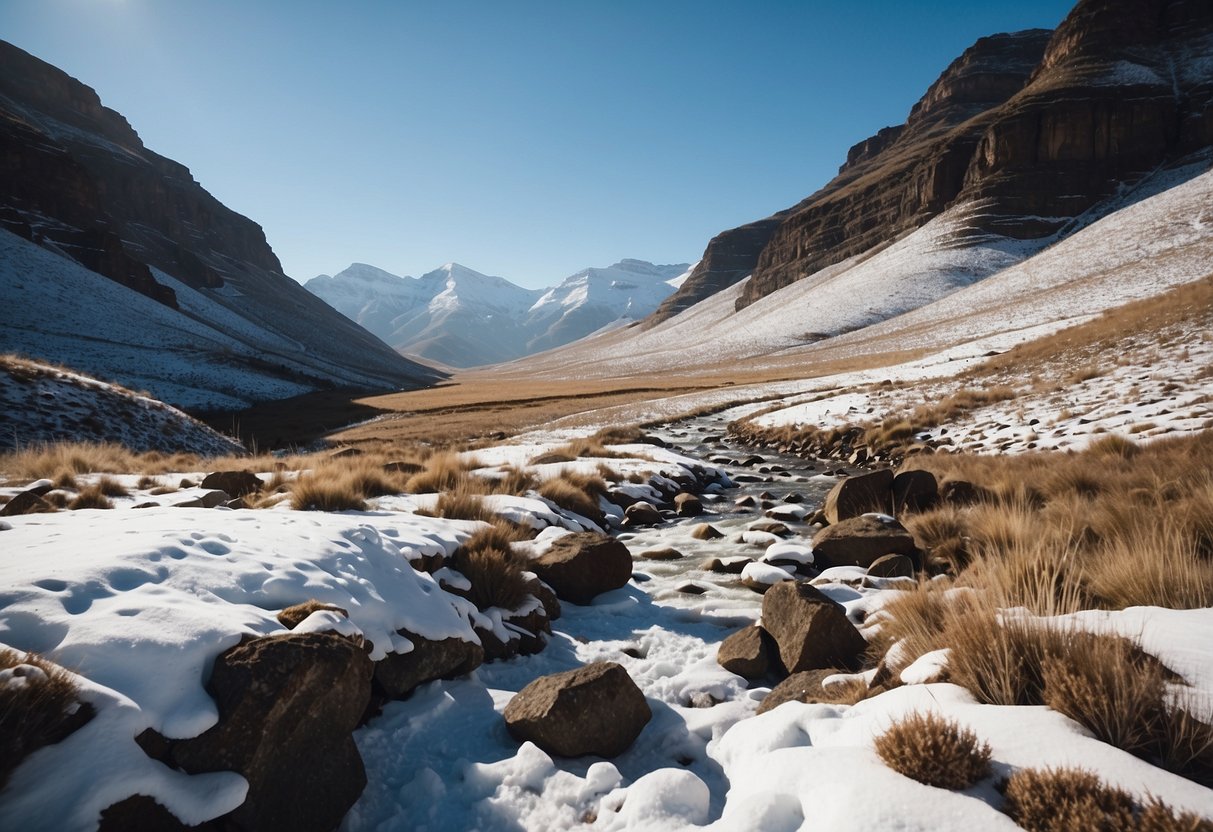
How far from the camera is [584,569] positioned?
6492 mm

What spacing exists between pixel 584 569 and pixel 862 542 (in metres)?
3.41

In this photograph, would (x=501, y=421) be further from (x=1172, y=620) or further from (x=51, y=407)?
(x=1172, y=620)

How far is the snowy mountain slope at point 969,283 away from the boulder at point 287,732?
4930 centimetres

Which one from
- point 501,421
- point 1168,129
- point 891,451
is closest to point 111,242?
point 501,421

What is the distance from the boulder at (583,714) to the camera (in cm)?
353

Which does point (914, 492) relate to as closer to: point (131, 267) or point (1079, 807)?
point (1079, 807)

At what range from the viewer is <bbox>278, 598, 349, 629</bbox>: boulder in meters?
3.42

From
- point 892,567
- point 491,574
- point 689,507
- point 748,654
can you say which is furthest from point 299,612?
point 689,507

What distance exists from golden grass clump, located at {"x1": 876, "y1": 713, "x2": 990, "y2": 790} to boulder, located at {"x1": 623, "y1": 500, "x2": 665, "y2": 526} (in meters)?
7.66

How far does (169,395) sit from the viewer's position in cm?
3678

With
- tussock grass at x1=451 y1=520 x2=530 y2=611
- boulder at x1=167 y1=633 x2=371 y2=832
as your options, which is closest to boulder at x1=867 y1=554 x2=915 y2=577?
tussock grass at x1=451 y1=520 x2=530 y2=611

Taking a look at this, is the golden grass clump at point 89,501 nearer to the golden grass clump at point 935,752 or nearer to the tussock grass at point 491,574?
the tussock grass at point 491,574

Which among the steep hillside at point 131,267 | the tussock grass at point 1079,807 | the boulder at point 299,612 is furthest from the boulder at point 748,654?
the steep hillside at point 131,267

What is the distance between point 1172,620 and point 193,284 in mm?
135457
